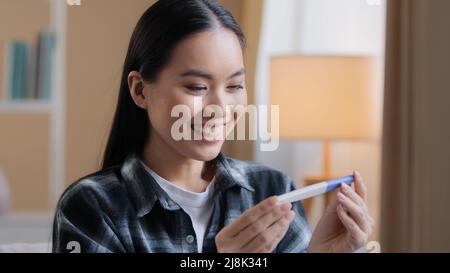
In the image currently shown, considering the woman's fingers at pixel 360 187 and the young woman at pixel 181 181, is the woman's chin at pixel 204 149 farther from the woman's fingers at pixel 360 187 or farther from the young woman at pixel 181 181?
the woman's fingers at pixel 360 187

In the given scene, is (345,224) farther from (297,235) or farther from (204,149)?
(204,149)

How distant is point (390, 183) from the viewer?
92 cm

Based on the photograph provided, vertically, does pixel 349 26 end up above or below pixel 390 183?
above

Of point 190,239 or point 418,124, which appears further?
point 418,124

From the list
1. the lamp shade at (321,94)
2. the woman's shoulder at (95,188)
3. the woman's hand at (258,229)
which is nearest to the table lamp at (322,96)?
the lamp shade at (321,94)

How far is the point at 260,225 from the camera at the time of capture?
761 millimetres

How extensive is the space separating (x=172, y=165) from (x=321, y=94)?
0.24 meters

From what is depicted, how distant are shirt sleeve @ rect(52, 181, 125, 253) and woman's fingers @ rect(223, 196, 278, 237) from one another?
14 centimetres

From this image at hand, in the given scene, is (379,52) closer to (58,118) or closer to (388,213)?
(388,213)

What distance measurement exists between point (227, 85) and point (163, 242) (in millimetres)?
223

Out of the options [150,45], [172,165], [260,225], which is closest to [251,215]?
[260,225]

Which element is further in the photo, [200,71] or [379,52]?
[379,52]

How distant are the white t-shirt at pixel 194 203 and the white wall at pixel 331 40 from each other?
0.12 m
